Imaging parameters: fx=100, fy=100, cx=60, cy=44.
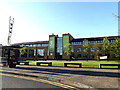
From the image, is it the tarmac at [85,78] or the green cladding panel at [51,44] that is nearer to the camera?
the tarmac at [85,78]

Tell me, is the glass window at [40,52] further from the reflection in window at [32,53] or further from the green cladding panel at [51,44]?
the green cladding panel at [51,44]

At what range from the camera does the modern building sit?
52312mm

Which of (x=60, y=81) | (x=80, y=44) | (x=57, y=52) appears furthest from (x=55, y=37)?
(x=60, y=81)

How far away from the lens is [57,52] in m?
58.8

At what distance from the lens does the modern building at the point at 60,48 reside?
5231cm

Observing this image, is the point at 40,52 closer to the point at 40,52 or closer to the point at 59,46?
the point at 40,52

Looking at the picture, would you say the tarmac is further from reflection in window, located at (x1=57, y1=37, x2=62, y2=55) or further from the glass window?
the glass window

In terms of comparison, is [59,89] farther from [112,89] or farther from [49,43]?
[49,43]

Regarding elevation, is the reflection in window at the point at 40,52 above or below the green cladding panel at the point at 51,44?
below

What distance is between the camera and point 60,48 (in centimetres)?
5853

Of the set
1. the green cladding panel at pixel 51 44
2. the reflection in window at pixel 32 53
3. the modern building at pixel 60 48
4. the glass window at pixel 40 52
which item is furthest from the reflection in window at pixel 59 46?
the reflection in window at pixel 32 53

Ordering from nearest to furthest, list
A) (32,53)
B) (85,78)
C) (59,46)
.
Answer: (85,78)
(59,46)
(32,53)

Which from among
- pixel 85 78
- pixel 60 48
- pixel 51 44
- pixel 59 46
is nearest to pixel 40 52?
pixel 51 44

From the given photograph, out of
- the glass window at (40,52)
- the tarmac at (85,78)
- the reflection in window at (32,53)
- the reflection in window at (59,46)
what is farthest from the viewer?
the reflection in window at (32,53)
